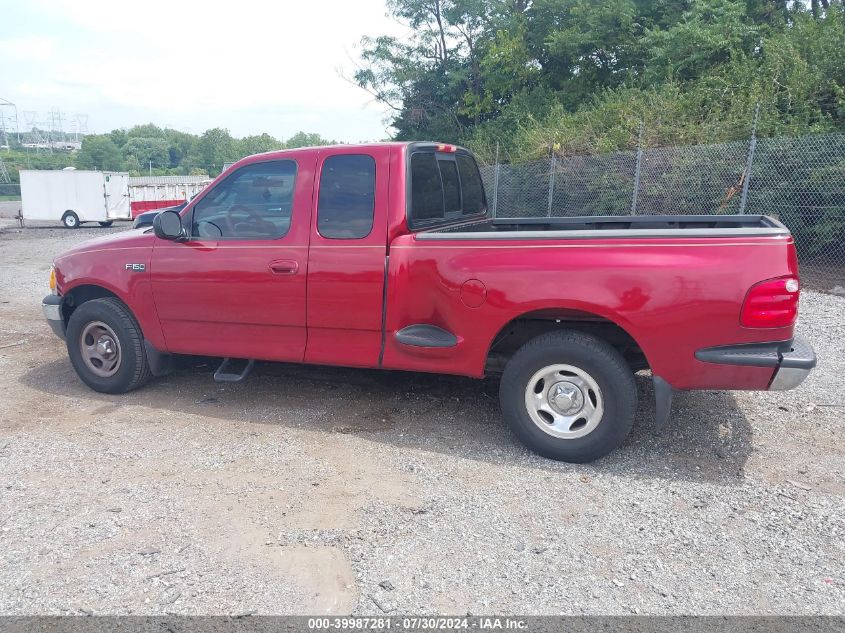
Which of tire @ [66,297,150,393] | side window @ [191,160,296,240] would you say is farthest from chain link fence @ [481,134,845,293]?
tire @ [66,297,150,393]

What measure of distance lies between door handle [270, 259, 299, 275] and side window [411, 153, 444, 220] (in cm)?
92

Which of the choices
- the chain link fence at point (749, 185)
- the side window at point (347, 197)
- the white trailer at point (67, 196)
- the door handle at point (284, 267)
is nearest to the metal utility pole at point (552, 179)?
the chain link fence at point (749, 185)

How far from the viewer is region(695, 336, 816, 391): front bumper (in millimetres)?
3650

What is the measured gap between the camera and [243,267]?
4.82 meters

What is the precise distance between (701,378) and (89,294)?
4927 mm

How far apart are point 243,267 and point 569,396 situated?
2.51m

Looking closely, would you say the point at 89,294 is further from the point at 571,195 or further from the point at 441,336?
the point at 571,195

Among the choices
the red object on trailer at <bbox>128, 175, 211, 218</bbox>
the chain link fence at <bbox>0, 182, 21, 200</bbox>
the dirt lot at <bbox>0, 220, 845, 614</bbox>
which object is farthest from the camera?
the chain link fence at <bbox>0, 182, 21, 200</bbox>

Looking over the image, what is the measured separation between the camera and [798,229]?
36.1ft

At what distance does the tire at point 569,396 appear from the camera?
3.97 m

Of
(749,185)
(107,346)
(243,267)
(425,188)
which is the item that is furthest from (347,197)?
(749,185)

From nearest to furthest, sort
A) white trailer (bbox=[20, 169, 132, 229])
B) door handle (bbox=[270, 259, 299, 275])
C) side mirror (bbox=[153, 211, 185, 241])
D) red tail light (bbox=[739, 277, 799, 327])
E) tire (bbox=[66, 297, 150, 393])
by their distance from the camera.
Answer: red tail light (bbox=[739, 277, 799, 327]), door handle (bbox=[270, 259, 299, 275]), side mirror (bbox=[153, 211, 185, 241]), tire (bbox=[66, 297, 150, 393]), white trailer (bbox=[20, 169, 132, 229])

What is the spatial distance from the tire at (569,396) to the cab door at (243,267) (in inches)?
65.1

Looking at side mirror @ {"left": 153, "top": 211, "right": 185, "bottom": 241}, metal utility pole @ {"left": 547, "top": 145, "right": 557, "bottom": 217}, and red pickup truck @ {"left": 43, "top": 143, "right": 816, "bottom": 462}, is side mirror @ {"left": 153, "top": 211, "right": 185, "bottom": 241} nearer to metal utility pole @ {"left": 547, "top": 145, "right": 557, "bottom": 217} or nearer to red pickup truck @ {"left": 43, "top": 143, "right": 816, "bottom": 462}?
red pickup truck @ {"left": 43, "top": 143, "right": 816, "bottom": 462}
